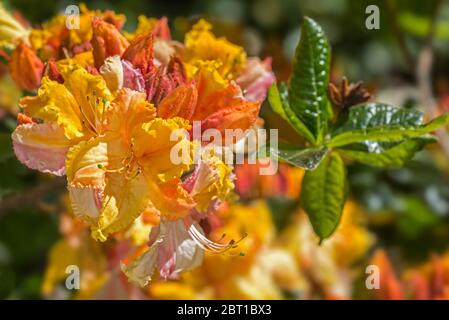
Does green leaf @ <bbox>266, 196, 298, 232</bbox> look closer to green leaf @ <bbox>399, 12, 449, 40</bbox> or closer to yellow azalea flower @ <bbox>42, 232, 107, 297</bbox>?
yellow azalea flower @ <bbox>42, 232, 107, 297</bbox>

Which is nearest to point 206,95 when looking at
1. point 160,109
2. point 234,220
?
point 160,109

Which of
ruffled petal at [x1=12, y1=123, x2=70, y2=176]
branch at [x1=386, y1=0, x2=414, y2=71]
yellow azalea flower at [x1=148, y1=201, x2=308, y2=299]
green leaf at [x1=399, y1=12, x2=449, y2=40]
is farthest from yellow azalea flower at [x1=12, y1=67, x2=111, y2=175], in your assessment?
green leaf at [x1=399, y1=12, x2=449, y2=40]

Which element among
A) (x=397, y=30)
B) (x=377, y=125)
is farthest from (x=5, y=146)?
(x=397, y=30)

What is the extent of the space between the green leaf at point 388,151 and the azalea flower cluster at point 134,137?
184mm

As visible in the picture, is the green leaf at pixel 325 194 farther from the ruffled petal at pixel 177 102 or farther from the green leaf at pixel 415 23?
the green leaf at pixel 415 23

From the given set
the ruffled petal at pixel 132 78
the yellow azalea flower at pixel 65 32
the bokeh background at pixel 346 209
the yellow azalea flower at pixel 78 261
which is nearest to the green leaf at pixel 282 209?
the bokeh background at pixel 346 209

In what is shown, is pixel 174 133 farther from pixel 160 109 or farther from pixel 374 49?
pixel 374 49

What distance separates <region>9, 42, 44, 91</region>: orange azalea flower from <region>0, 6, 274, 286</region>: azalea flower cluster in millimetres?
69

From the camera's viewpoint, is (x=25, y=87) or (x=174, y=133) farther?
(x=25, y=87)

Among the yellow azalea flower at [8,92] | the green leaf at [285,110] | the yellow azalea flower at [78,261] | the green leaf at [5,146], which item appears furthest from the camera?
the yellow azalea flower at [8,92]

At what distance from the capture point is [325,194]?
45.7 inches

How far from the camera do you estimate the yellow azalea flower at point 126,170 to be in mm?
966
